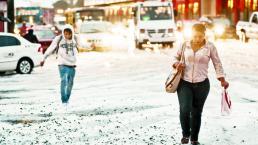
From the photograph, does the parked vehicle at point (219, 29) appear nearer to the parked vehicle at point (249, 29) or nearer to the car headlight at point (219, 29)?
the car headlight at point (219, 29)

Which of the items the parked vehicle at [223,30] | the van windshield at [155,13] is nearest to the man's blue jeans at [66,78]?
the van windshield at [155,13]

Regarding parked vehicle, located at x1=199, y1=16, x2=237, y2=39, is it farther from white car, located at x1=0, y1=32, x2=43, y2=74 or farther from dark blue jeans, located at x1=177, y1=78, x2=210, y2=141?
dark blue jeans, located at x1=177, y1=78, x2=210, y2=141

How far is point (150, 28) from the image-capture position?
115 feet

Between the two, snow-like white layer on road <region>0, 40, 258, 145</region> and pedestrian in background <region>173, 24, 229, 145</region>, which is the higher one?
pedestrian in background <region>173, 24, 229, 145</region>

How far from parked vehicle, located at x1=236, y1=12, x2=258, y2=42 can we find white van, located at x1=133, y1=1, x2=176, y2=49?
20.1ft

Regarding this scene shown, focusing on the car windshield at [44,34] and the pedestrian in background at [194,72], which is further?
the car windshield at [44,34]

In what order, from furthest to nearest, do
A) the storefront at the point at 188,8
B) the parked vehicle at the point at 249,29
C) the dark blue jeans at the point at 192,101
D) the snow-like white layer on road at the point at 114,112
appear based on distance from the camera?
the storefront at the point at 188,8 → the parked vehicle at the point at 249,29 → the snow-like white layer on road at the point at 114,112 → the dark blue jeans at the point at 192,101

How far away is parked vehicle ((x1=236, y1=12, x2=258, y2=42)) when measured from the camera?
39312 mm

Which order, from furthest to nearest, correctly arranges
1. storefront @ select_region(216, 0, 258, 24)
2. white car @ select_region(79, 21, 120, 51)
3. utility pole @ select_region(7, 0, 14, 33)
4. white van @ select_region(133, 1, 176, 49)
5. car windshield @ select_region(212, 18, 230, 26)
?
storefront @ select_region(216, 0, 258, 24)
car windshield @ select_region(212, 18, 230, 26)
white van @ select_region(133, 1, 176, 49)
white car @ select_region(79, 21, 120, 51)
utility pole @ select_region(7, 0, 14, 33)

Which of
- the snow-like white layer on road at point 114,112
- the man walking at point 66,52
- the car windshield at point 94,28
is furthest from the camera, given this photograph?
the car windshield at point 94,28

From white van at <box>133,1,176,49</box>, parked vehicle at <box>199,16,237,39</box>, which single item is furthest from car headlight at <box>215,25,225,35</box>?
white van at <box>133,1,176,49</box>

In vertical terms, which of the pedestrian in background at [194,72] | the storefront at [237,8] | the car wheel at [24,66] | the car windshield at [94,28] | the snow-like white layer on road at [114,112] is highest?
the storefront at [237,8]

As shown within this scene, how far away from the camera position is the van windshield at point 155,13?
36000 mm

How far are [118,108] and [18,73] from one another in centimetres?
990
